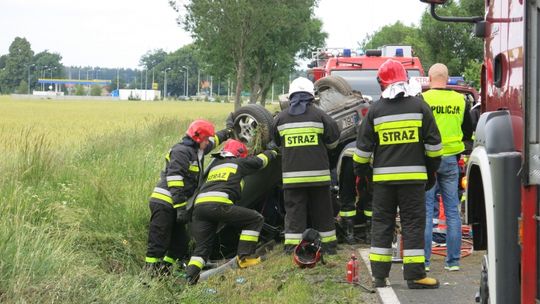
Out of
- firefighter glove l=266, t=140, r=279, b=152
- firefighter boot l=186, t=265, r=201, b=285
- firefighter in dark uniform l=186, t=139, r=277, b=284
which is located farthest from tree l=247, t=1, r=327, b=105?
firefighter boot l=186, t=265, r=201, b=285

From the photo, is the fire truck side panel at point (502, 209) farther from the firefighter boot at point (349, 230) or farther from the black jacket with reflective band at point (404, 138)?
the firefighter boot at point (349, 230)

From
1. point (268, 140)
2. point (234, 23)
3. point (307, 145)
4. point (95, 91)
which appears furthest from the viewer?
point (95, 91)

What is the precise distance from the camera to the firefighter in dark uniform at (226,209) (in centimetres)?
757

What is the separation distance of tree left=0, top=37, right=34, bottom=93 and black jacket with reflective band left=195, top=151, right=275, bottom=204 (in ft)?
405

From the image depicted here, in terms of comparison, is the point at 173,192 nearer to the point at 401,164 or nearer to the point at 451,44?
the point at 401,164

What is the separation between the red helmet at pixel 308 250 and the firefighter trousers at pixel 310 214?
15.2 inches

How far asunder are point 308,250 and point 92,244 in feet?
7.59

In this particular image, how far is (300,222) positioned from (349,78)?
19.5 feet

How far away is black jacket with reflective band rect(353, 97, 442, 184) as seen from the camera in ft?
19.9

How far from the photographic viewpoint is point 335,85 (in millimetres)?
8852

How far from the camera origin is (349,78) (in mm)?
13086

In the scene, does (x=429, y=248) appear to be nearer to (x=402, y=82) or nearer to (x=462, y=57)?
(x=402, y=82)

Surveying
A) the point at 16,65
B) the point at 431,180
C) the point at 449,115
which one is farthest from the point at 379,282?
the point at 16,65

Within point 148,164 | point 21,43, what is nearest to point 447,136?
point 148,164
